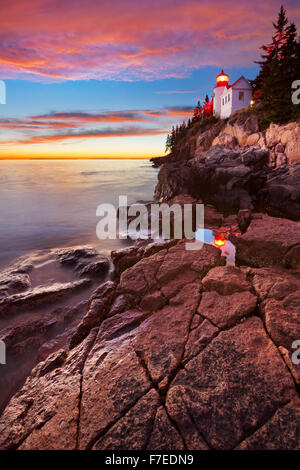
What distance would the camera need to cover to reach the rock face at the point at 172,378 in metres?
2.49

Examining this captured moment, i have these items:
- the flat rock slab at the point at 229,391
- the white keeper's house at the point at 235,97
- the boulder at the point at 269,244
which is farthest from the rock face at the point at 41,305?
the white keeper's house at the point at 235,97

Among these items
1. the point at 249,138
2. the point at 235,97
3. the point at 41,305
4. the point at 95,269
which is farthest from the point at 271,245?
the point at 235,97

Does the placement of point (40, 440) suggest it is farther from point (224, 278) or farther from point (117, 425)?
point (224, 278)


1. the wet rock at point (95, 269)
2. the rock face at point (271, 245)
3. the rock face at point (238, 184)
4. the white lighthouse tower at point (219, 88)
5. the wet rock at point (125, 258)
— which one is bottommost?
the wet rock at point (95, 269)

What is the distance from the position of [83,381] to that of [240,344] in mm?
2422

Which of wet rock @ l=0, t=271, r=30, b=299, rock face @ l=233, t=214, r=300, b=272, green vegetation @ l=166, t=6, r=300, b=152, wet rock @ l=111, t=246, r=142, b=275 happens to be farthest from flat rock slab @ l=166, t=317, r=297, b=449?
green vegetation @ l=166, t=6, r=300, b=152

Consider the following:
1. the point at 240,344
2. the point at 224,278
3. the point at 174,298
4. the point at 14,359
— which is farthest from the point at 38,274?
the point at 240,344

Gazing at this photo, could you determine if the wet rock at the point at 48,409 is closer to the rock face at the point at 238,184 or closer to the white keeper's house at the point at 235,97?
the rock face at the point at 238,184

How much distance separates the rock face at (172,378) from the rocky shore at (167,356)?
1 cm

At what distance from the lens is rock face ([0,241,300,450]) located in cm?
249

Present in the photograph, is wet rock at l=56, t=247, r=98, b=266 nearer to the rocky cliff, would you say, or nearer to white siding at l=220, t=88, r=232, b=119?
the rocky cliff

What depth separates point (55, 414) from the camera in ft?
9.62

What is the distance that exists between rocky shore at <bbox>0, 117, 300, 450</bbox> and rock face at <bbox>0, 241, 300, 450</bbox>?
14mm

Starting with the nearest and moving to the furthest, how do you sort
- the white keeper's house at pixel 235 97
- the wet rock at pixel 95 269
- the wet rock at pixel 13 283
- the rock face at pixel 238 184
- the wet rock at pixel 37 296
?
the wet rock at pixel 37 296
the wet rock at pixel 13 283
the wet rock at pixel 95 269
the rock face at pixel 238 184
the white keeper's house at pixel 235 97
